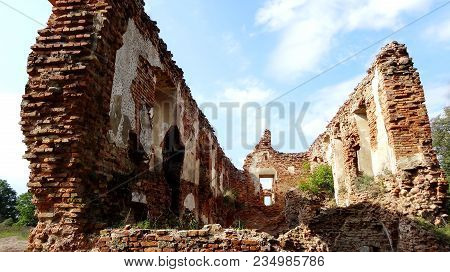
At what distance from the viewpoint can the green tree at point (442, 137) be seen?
24294mm

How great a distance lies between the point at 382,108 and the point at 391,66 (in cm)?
109

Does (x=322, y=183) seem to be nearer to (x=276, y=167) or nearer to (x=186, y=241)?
(x=276, y=167)

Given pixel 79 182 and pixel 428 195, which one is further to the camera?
pixel 428 195

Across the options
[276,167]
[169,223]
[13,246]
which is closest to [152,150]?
[169,223]

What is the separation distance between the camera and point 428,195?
8031mm

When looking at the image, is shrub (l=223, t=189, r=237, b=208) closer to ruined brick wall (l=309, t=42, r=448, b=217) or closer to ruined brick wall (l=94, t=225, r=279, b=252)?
ruined brick wall (l=309, t=42, r=448, b=217)

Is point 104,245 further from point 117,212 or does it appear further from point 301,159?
point 301,159

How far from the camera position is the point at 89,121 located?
497cm

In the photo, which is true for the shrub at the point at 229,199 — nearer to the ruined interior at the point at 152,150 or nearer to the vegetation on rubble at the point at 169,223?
the ruined interior at the point at 152,150

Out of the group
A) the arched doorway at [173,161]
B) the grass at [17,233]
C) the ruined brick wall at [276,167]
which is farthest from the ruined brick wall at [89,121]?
the ruined brick wall at [276,167]

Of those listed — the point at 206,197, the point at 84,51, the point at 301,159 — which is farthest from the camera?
the point at 301,159

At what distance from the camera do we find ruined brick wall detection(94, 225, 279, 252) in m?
4.29

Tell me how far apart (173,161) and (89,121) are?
482cm

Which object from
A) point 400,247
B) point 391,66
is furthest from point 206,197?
point 391,66
